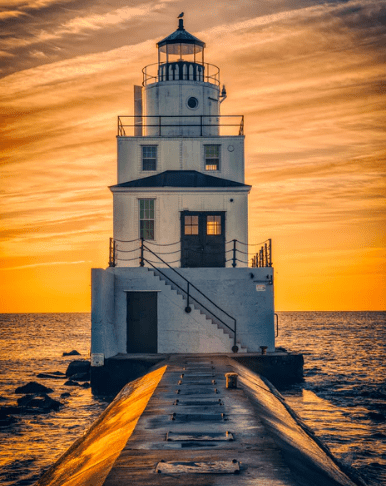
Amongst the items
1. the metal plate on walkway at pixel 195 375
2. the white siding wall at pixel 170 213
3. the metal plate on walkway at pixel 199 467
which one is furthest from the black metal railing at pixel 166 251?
the metal plate on walkway at pixel 199 467

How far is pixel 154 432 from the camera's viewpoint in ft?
37.5

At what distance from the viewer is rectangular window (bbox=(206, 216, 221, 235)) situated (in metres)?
30.4

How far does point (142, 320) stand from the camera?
2659cm

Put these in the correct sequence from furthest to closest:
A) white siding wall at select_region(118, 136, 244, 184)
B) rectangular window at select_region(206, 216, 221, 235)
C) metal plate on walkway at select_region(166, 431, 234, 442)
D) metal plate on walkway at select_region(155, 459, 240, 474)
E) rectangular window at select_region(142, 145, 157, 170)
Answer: rectangular window at select_region(142, 145, 157, 170)
white siding wall at select_region(118, 136, 244, 184)
rectangular window at select_region(206, 216, 221, 235)
metal plate on walkway at select_region(166, 431, 234, 442)
metal plate on walkway at select_region(155, 459, 240, 474)

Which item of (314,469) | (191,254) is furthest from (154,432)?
(191,254)

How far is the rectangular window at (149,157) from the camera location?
32.4 metres

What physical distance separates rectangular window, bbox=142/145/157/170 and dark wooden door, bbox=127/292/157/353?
8.37m

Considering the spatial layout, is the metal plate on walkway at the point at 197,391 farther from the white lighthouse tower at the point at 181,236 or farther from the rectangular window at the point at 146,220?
the rectangular window at the point at 146,220

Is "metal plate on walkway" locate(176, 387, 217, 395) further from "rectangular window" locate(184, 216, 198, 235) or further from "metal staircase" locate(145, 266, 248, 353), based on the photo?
"rectangular window" locate(184, 216, 198, 235)

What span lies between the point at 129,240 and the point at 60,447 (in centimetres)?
1375

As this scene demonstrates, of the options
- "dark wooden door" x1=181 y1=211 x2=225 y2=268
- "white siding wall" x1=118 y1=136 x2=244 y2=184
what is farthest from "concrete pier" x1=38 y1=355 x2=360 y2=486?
"white siding wall" x1=118 y1=136 x2=244 y2=184

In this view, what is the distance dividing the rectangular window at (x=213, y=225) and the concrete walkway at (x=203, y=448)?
1510 cm

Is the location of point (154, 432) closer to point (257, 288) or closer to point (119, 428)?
point (119, 428)

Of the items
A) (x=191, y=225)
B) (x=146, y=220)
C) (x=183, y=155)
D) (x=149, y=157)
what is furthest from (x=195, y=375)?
(x=149, y=157)
